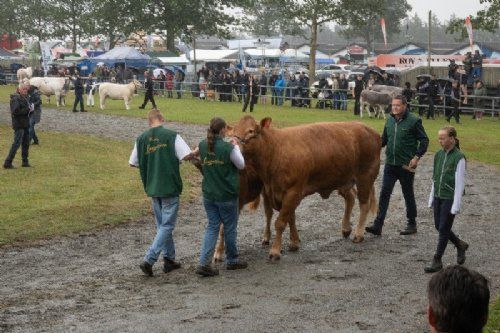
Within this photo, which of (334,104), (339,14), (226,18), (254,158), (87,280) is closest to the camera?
(87,280)

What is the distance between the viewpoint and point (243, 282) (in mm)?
9297

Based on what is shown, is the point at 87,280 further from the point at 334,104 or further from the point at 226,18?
the point at 226,18

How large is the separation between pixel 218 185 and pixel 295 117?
2278cm

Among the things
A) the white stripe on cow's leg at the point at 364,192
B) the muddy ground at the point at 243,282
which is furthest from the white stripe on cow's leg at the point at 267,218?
the white stripe on cow's leg at the point at 364,192

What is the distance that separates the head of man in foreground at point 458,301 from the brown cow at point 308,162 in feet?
21.7

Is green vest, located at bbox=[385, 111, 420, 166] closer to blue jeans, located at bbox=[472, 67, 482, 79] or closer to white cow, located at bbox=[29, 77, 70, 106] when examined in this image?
blue jeans, located at bbox=[472, 67, 482, 79]

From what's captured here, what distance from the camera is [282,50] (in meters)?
69.6

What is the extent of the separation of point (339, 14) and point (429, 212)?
3591cm

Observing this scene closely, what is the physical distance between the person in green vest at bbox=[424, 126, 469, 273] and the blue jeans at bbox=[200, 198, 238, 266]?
7.04 feet

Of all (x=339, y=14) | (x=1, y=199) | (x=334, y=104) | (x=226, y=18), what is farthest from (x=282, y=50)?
(x=1, y=199)

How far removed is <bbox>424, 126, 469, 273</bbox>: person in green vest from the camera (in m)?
9.55

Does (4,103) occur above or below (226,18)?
below

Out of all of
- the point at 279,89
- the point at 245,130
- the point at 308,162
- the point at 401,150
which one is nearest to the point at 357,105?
the point at 279,89

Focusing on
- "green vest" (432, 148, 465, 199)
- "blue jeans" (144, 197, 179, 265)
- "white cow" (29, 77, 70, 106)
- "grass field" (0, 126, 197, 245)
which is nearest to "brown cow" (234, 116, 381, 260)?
"blue jeans" (144, 197, 179, 265)
